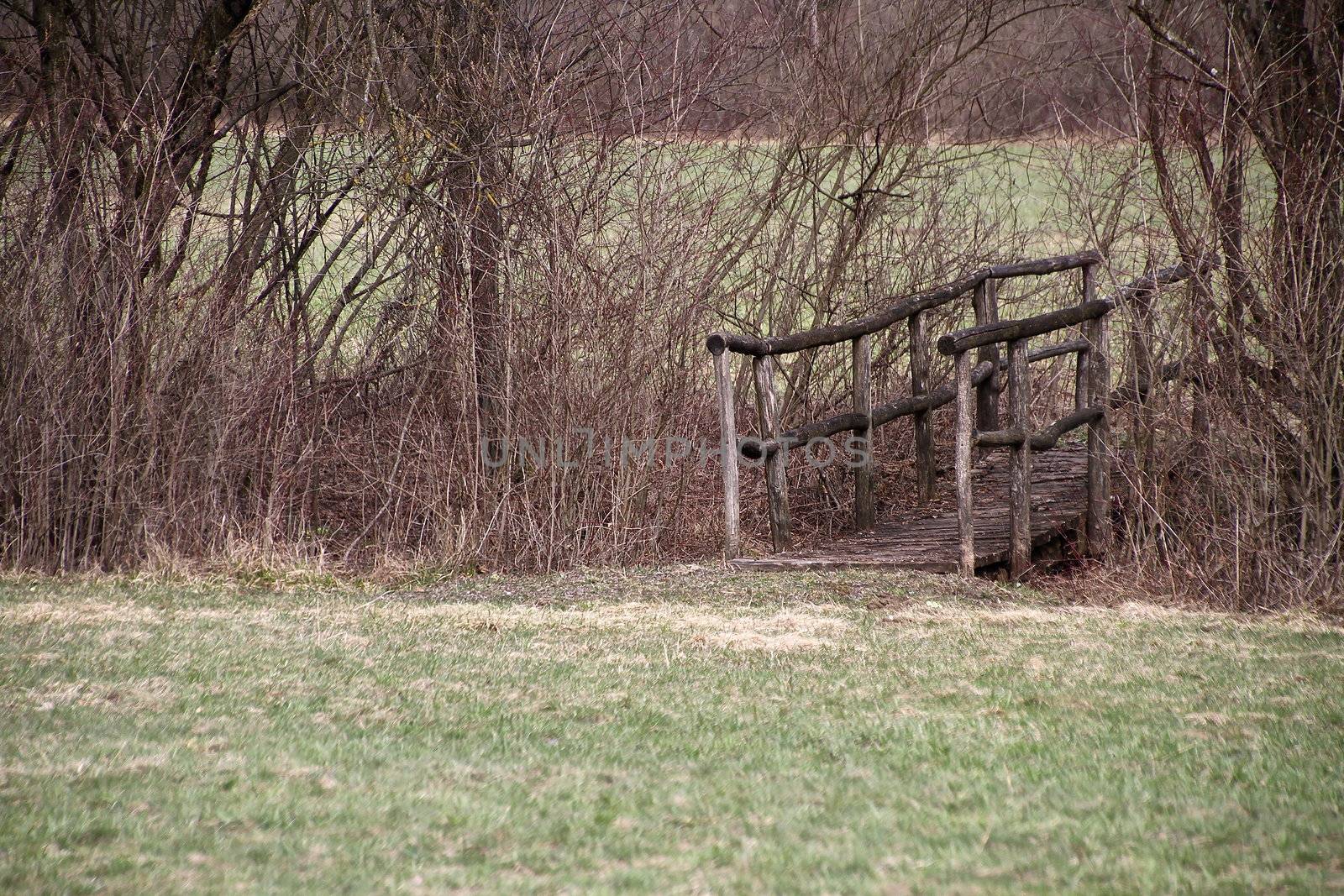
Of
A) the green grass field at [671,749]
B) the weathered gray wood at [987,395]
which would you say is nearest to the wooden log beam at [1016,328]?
the weathered gray wood at [987,395]

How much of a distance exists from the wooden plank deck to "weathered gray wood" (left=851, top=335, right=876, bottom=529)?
0.15 metres

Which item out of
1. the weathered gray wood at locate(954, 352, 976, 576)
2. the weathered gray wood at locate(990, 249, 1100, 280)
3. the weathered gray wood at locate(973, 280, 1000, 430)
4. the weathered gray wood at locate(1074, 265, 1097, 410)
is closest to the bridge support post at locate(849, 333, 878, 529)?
the weathered gray wood at locate(954, 352, 976, 576)

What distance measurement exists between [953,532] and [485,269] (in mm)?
3711

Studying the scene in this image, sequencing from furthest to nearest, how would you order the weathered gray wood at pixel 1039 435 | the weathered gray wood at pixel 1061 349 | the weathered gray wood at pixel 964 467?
the weathered gray wood at pixel 1061 349 → the weathered gray wood at pixel 1039 435 → the weathered gray wood at pixel 964 467

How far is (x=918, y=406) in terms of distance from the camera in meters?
9.87

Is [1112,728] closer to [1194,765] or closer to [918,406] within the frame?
[1194,765]

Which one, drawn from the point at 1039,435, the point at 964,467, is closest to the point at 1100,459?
the point at 1039,435

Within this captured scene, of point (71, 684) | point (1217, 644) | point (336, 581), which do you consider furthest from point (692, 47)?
point (71, 684)

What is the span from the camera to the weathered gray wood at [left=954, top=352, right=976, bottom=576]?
8172 mm

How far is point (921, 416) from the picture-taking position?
10.1 m

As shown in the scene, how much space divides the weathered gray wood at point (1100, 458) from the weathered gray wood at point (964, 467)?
39.8 inches

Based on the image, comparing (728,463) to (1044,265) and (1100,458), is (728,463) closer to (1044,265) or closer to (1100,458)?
(1100,458)

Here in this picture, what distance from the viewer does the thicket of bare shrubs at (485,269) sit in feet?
25.6

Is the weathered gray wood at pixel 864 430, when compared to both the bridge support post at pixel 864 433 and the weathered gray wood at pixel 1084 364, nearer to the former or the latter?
the bridge support post at pixel 864 433
